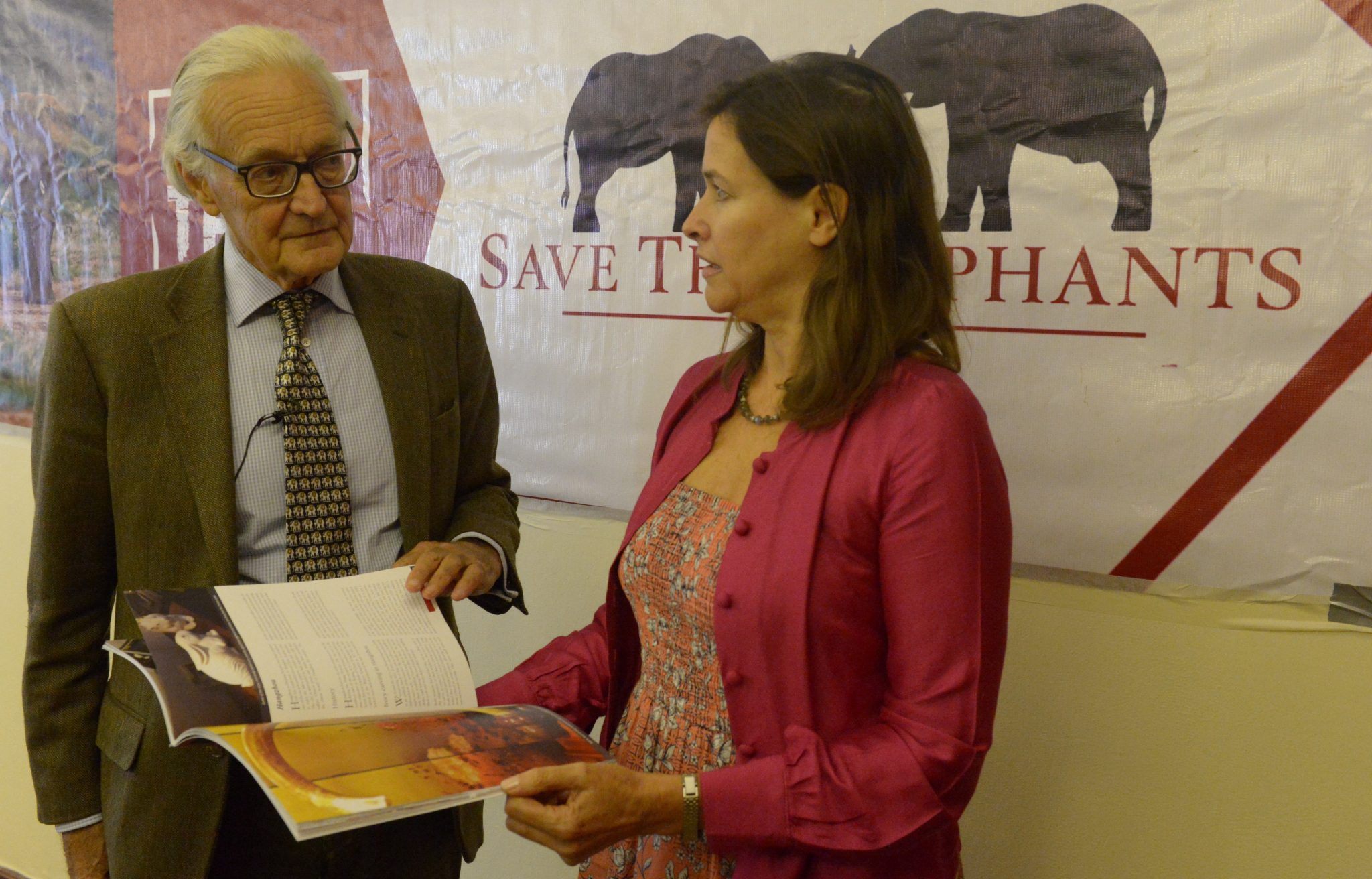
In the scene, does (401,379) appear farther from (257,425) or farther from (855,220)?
(855,220)

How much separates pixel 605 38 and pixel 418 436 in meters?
0.86

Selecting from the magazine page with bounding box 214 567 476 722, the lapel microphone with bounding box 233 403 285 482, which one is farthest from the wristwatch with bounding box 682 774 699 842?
the lapel microphone with bounding box 233 403 285 482

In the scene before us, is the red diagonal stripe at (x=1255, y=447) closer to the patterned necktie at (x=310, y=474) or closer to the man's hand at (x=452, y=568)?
the man's hand at (x=452, y=568)

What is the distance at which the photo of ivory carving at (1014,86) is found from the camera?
4.70 ft

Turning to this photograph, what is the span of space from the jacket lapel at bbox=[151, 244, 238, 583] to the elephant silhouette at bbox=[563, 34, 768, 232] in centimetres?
75

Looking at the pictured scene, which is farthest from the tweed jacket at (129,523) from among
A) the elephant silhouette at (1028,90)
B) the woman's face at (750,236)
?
the elephant silhouette at (1028,90)

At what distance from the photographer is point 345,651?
1067 mm

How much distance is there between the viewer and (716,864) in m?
1.18

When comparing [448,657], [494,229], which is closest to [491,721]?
[448,657]

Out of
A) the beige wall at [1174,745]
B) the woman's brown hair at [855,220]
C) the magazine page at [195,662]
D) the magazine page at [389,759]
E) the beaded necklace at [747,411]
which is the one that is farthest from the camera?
the beige wall at [1174,745]

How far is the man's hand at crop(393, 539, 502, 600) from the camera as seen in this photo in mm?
1215

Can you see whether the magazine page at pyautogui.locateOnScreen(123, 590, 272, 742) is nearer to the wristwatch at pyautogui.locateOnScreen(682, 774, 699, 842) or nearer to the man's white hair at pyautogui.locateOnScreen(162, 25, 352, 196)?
the wristwatch at pyautogui.locateOnScreen(682, 774, 699, 842)

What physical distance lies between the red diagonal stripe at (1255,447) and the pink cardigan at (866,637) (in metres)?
0.53

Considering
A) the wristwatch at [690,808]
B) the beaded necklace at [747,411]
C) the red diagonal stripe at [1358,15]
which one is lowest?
the wristwatch at [690,808]
